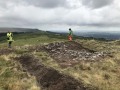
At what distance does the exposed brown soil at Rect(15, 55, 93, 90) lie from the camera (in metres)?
21.5

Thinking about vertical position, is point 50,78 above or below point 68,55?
below

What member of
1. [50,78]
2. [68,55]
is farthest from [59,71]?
[68,55]

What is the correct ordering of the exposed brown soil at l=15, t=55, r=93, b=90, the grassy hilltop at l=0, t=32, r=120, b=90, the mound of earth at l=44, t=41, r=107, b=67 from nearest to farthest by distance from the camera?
the exposed brown soil at l=15, t=55, r=93, b=90
the grassy hilltop at l=0, t=32, r=120, b=90
the mound of earth at l=44, t=41, r=107, b=67

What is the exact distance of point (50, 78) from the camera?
24.9 m

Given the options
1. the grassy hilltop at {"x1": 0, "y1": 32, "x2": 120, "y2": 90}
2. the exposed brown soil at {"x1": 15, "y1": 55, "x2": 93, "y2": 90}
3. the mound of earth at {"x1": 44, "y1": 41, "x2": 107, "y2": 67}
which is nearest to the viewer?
the exposed brown soil at {"x1": 15, "y1": 55, "x2": 93, "y2": 90}

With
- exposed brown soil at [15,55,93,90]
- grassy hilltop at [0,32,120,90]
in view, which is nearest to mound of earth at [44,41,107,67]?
grassy hilltop at [0,32,120,90]

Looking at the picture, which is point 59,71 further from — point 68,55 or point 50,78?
point 68,55

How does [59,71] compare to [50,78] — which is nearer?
[50,78]

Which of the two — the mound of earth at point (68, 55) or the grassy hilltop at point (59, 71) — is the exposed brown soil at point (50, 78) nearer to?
the grassy hilltop at point (59, 71)

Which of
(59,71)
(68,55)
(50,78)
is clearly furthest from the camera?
(68,55)

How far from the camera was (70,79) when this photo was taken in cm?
2306

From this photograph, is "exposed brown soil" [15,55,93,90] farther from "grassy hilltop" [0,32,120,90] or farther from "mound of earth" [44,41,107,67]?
"mound of earth" [44,41,107,67]

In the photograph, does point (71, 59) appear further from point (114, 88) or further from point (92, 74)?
point (114, 88)

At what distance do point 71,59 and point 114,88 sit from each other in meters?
12.4
